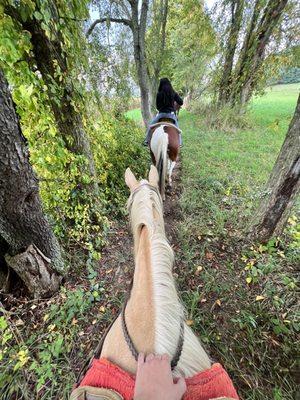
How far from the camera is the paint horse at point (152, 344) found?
0.91 m

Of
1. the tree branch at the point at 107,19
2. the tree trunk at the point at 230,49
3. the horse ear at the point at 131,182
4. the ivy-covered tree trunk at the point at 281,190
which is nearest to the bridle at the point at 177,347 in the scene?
the horse ear at the point at 131,182

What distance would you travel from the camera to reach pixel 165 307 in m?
1.03

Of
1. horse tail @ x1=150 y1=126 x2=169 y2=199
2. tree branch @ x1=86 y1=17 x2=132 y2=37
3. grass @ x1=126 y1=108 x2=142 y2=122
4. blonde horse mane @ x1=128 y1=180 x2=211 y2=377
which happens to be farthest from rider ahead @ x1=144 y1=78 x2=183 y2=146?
blonde horse mane @ x1=128 y1=180 x2=211 y2=377

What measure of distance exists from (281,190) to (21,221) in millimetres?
2459

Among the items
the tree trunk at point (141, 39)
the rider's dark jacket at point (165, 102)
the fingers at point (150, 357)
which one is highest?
the tree trunk at point (141, 39)

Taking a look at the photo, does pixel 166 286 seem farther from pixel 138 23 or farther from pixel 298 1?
pixel 298 1

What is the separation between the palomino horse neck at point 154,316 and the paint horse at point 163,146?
2714mm

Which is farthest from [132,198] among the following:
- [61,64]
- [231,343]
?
[61,64]

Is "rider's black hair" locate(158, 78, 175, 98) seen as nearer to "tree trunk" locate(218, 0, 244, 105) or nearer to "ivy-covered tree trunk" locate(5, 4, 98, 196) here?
"ivy-covered tree trunk" locate(5, 4, 98, 196)

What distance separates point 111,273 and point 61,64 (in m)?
2.25

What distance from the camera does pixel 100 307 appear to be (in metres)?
2.19

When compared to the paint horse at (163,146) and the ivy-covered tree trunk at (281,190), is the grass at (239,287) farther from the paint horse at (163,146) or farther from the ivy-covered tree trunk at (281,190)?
the paint horse at (163,146)

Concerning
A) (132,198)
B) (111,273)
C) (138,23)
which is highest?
(138,23)

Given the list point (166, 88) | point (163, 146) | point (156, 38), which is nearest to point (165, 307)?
point (163, 146)
